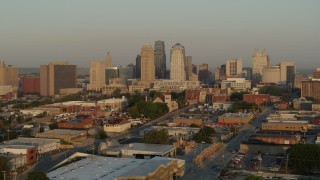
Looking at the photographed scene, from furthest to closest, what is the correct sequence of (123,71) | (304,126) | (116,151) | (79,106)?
(123,71)
(79,106)
(304,126)
(116,151)

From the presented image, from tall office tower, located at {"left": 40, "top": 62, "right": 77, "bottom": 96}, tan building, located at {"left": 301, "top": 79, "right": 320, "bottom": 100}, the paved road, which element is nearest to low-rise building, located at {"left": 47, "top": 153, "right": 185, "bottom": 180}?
the paved road

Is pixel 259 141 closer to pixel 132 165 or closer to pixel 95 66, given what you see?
pixel 132 165

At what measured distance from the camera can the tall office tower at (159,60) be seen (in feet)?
214

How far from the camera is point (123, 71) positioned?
245 ft

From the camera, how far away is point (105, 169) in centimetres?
1116

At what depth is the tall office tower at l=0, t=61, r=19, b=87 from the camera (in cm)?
5777

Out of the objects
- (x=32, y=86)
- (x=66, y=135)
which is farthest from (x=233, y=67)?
(x=66, y=135)

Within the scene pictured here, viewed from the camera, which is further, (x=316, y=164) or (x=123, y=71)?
(x=123, y=71)

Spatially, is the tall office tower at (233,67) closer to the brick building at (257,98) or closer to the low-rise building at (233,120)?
the brick building at (257,98)

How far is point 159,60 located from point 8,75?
19613 mm

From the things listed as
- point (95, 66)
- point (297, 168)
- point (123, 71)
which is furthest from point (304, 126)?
point (123, 71)

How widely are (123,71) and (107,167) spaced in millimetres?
63556

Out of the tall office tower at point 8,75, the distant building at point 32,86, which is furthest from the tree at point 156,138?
the tall office tower at point 8,75

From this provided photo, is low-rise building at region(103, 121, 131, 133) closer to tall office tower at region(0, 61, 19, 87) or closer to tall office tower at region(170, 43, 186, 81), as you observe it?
tall office tower at region(170, 43, 186, 81)
